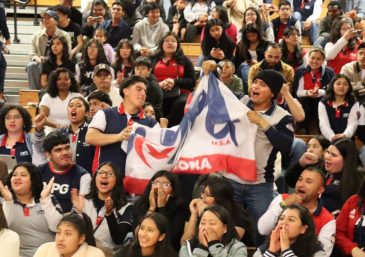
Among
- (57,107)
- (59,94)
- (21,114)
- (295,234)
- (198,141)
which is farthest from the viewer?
(59,94)

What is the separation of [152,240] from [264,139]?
1.21 m

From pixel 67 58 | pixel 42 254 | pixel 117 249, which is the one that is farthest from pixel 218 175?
pixel 67 58

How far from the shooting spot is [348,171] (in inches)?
264

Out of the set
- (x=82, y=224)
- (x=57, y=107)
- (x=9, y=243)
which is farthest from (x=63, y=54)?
(x=82, y=224)

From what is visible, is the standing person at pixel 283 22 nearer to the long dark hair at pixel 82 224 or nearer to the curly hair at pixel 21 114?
the curly hair at pixel 21 114

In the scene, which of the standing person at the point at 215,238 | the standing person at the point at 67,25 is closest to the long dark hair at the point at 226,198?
the standing person at the point at 215,238

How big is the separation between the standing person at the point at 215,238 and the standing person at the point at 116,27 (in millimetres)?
5555

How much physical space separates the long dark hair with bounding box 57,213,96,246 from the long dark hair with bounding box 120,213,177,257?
275mm

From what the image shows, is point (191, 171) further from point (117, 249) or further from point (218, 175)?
point (117, 249)

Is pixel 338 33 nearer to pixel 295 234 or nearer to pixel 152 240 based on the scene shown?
pixel 295 234

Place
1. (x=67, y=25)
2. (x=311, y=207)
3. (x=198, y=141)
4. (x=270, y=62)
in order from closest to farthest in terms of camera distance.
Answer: (x=311, y=207) → (x=198, y=141) → (x=270, y=62) → (x=67, y=25)

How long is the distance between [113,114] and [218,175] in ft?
3.08

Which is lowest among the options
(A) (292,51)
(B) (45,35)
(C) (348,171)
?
(C) (348,171)

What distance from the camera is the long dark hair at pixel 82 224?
610cm
